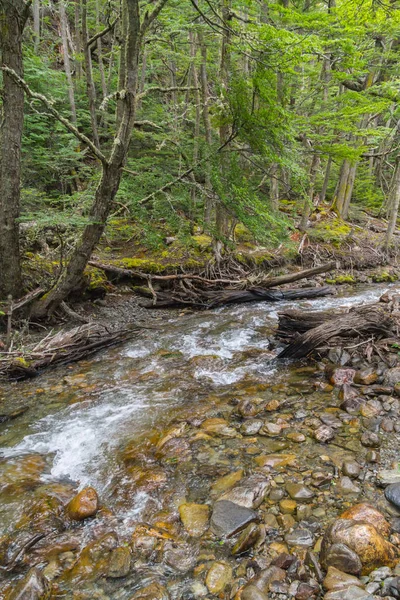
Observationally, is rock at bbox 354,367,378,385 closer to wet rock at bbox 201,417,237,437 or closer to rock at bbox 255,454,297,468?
rock at bbox 255,454,297,468

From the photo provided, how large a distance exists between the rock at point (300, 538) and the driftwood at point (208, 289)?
23.6ft

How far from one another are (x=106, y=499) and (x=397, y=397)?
3.58 m

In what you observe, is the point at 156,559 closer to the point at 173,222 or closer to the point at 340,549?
the point at 340,549

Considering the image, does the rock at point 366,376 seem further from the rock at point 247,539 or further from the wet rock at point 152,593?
the wet rock at point 152,593

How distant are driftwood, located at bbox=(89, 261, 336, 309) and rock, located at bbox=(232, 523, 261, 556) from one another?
7.08 meters

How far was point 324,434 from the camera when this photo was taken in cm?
374

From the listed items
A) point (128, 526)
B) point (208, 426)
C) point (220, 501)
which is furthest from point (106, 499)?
point (208, 426)

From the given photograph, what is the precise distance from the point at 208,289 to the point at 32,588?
27.7ft

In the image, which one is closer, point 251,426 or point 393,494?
point 393,494

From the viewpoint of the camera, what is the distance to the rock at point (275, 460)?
3.38 meters

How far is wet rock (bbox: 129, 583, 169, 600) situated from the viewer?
2.29 m

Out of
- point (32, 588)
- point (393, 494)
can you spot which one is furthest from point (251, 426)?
point (32, 588)

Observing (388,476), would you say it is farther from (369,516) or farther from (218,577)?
(218,577)

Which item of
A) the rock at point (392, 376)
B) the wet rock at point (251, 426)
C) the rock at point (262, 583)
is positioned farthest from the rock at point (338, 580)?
the rock at point (392, 376)
